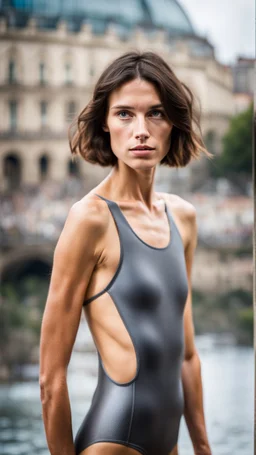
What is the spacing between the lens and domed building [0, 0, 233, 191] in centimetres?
740

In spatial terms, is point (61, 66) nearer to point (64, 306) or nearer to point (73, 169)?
point (73, 169)

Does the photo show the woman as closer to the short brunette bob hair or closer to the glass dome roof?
the short brunette bob hair

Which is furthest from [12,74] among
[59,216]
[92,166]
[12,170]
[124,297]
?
[124,297]

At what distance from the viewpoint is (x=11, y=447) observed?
6.65 metres

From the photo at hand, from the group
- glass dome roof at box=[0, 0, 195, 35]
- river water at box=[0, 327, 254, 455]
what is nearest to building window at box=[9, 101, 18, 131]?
glass dome roof at box=[0, 0, 195, 35]

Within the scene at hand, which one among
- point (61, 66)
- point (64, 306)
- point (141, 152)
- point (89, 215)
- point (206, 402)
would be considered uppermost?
point (61, 66)

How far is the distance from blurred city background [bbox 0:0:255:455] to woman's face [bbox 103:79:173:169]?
5840 mm

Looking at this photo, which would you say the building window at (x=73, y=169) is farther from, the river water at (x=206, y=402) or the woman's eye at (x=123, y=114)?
the woman's eye at (x=123, y=114)

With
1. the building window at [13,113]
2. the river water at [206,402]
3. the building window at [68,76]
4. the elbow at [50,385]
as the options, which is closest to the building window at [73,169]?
the building window at [13,113]

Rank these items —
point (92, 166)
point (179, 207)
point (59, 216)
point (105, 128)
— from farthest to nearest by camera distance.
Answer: point (59, 216) < point (92, 166) < point (179, 207) < point (105, 128)

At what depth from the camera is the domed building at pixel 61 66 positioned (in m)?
7.40

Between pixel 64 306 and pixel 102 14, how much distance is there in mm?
6504

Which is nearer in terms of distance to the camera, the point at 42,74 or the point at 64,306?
the point at 64,306

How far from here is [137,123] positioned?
130cm
